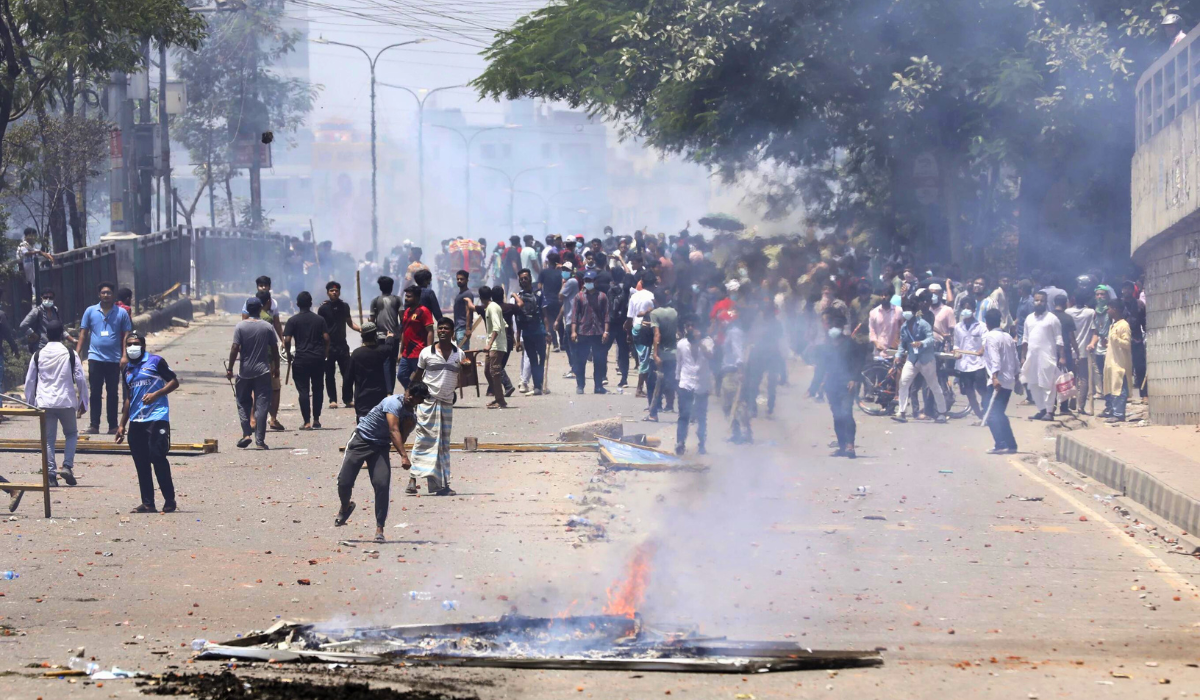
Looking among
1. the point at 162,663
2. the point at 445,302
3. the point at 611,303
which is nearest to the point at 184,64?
the point at 445,302

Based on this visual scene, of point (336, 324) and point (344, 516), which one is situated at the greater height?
point (336, 324)

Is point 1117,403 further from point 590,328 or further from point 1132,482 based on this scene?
point 590,328

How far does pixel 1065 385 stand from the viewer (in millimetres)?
15469

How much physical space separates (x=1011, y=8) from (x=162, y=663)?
45.5ft

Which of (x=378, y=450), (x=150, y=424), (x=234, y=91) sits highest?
(x=234, y=91)

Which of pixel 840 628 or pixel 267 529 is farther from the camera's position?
pixel 267 529

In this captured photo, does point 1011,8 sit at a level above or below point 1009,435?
above

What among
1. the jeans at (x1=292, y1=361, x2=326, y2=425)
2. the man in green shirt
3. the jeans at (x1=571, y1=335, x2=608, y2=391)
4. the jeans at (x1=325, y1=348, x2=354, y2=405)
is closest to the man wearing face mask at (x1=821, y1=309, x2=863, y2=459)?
the man in green shirt

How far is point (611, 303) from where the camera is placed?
17406 mm

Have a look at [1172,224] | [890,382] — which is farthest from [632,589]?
[890,382]

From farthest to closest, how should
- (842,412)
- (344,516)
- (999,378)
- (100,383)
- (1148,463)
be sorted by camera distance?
(100,383) < (999,378) < (842,412) < (1148,463) < (344,516)

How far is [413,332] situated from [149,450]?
13.0 ft

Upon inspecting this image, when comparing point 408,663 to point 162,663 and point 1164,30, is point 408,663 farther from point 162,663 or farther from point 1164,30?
point 1164,30

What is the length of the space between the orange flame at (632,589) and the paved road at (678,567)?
0.24 feet
